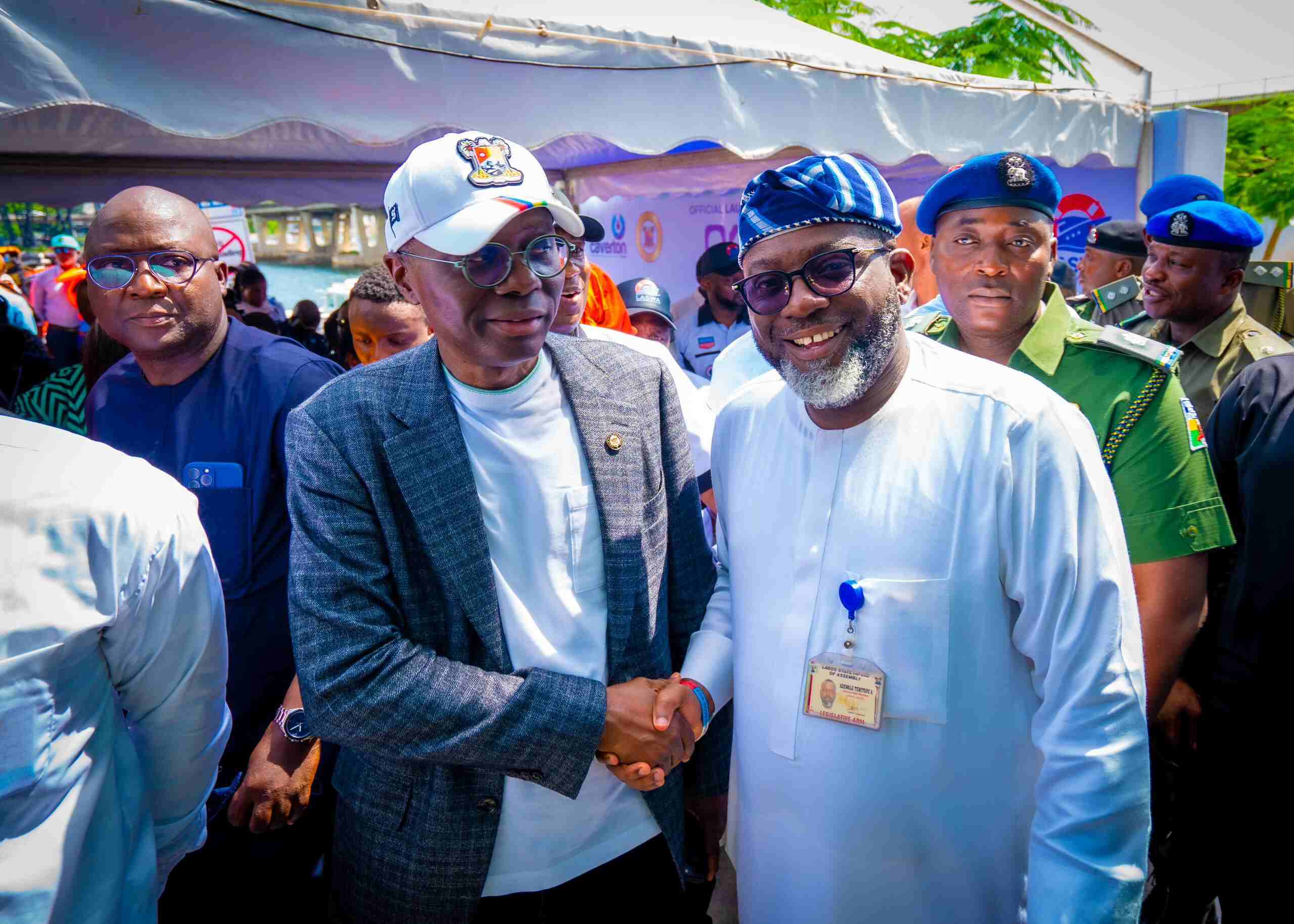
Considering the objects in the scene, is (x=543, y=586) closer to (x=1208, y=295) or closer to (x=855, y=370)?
(x=855, y=370)

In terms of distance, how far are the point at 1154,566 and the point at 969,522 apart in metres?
0.78

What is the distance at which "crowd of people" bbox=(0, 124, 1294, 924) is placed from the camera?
4.54ft

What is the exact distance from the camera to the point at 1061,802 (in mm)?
1392

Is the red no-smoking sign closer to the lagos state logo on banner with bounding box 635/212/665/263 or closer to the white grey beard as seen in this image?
the lagos state logo on banner with bounding box 635/212/665/263

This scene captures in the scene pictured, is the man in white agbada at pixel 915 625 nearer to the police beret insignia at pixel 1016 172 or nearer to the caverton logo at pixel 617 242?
the police beret insignia at pixel 1016 172

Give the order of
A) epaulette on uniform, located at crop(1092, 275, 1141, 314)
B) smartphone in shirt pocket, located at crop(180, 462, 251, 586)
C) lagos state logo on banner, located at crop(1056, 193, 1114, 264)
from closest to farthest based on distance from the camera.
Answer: smartphone in shirt pocket, located at crop(180, 462, 251, 586) < epaulette on uniform, located at crop(1092, 275, 1141, 314) < lagos state logo on banner, located at crop(1056, 193, 1114, 264)

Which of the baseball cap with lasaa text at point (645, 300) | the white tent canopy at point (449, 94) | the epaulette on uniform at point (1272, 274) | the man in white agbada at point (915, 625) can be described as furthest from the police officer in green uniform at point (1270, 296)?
the man in white agbada at point (915, 625)

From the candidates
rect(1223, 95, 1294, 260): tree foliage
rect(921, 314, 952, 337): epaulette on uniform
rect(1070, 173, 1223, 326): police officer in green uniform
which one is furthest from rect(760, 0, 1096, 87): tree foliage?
rect(921, 314, 952, 337): epaulette on uniform

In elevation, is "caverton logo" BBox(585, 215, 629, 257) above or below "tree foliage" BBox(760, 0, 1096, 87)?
below

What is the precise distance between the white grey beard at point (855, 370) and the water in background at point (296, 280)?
534 inches

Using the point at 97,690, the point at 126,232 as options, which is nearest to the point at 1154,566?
the point at 97,690

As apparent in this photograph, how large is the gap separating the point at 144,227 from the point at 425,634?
1.66 metres

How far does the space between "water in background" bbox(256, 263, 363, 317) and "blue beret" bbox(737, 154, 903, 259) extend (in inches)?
530

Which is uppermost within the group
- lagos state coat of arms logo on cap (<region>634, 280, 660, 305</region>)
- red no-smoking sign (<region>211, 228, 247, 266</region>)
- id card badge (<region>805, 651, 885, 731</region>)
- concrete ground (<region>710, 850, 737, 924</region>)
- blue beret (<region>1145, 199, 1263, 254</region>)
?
red no-smoking sign (<region>211, 228, 247, 266</region>)
